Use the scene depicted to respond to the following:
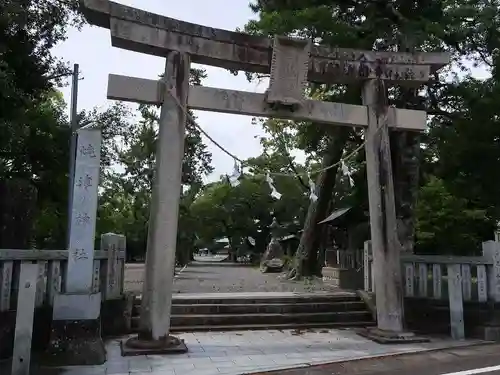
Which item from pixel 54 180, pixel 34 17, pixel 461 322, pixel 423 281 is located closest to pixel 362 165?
pixel 423 281

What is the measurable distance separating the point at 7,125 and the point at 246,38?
4831mm

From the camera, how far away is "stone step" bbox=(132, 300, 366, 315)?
31.3 ft

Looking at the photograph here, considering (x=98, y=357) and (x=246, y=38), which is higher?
(x=246, y=38)

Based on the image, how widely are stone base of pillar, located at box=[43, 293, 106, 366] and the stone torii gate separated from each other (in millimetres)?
670

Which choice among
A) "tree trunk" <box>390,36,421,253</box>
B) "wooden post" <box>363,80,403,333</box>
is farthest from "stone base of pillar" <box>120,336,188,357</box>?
"tree trunk" <box>390,36,421,253</box>

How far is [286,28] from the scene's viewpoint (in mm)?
11758

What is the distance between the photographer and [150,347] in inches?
280

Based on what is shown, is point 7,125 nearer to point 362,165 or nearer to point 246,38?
point 246,38

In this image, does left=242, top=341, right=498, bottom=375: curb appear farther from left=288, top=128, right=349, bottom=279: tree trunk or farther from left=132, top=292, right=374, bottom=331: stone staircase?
left=288, top=128, right=349, bottom=279: tree trunk

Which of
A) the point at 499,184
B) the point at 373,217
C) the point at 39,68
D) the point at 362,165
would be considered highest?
the point at 39,68

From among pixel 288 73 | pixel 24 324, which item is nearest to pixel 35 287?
pixel 24 324

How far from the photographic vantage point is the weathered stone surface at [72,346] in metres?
6.49

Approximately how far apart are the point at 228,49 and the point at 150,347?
5.24m

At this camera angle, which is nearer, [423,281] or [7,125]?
[7,125]
